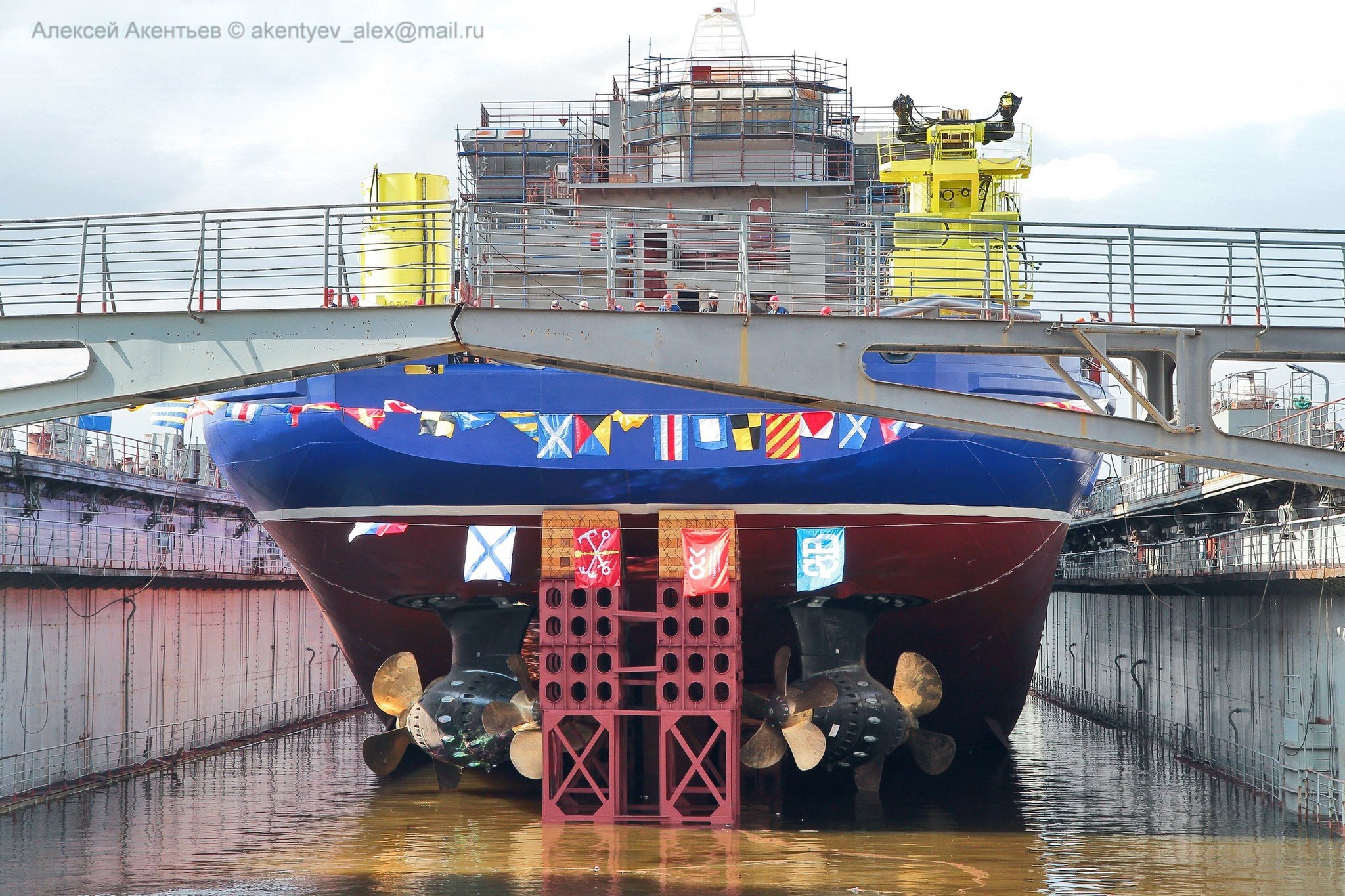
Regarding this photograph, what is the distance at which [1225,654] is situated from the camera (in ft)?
89.5

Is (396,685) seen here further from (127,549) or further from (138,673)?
(127,549)

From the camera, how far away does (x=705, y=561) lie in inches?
796

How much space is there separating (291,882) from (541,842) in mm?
3589

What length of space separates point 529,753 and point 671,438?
5.02 meters

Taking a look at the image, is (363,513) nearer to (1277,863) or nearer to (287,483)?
(287,483)

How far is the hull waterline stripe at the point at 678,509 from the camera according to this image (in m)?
20.8

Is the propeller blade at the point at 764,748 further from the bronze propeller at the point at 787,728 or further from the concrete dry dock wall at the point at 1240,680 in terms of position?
the concrete dry dock wall at the point at 1240,680

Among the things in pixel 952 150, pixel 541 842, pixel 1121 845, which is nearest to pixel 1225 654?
pixel 1121 845

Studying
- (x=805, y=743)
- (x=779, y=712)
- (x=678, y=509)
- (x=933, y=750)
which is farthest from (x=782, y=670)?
(x=933, y=750)

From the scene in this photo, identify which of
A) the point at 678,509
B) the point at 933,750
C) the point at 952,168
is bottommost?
the point at 933,750

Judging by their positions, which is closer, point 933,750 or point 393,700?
point 933,750

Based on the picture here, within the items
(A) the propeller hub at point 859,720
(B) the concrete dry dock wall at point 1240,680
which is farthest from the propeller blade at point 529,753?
(B) the concrete dry dock wall at point 1240,680

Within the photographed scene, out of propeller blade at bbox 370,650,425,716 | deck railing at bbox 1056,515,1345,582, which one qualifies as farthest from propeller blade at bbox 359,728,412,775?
deck railing at bbox 1056,515,1345,582

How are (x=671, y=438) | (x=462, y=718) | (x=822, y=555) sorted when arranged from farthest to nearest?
(x=462, y=718) < (x=822, y=555) < (x=671, y=438)
